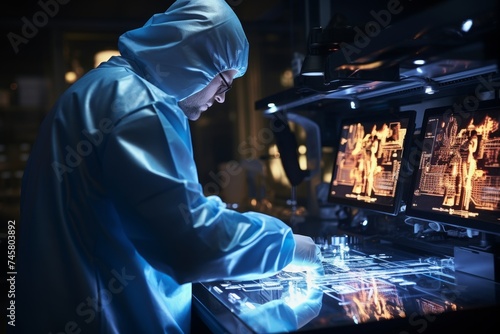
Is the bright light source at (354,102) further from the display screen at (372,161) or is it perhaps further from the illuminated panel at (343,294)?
the illuminated panel at (343,294)

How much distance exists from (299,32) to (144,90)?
2.05m

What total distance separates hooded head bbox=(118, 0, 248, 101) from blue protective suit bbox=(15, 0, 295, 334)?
0.01 meters

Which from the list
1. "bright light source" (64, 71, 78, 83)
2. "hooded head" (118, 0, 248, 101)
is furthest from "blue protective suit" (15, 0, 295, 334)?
"bright light source" (64, 71, 78, 83)

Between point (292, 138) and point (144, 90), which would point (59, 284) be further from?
point (292, 138)

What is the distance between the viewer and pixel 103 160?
1149mm

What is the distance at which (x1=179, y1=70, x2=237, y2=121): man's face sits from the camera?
1548mm

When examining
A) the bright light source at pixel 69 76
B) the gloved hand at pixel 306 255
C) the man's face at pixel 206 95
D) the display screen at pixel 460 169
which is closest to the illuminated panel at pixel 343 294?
the gloved hand at pixel 306 255

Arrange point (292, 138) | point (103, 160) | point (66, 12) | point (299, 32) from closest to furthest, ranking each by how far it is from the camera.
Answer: point (103, 160), point (292, 138), point (299, 32), point (66, 12)

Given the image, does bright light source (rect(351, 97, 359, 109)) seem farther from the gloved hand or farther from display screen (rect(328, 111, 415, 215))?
the gloved hand

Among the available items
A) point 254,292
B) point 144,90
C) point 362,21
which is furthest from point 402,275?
point 362,21

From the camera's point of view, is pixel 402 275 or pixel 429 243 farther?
pixel 429 243

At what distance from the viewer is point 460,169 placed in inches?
57.1

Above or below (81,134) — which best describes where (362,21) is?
above

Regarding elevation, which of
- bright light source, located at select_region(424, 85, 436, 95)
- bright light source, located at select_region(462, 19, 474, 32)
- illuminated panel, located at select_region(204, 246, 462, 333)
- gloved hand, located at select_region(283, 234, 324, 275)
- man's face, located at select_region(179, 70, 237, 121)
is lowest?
illuminated panel, located at select_region(204, 246, 462, 333)
